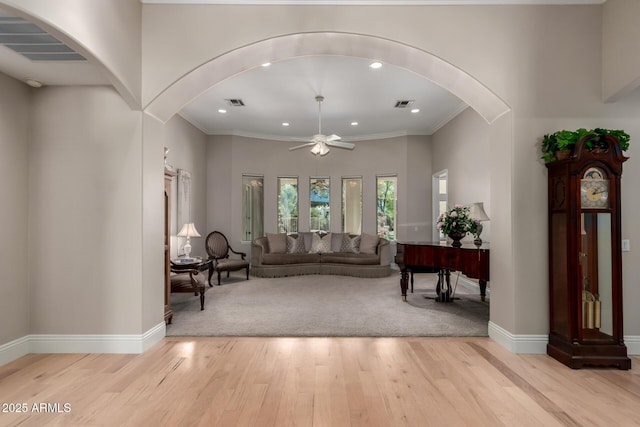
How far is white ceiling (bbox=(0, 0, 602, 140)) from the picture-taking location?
130 inches

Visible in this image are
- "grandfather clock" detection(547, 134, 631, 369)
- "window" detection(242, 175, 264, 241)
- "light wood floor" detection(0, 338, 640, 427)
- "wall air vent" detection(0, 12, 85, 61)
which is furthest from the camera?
"window" detection(242, 175, 264, 241)

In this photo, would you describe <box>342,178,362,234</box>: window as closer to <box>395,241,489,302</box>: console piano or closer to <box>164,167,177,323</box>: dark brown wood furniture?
<box>395,241,489,302</box>: console piano

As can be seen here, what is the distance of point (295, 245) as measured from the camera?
28.2 feet

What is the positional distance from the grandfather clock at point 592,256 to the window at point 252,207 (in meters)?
7.21

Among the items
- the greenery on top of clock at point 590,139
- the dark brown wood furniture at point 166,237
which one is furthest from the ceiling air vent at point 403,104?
the dark brown wood furniture at point 166,237

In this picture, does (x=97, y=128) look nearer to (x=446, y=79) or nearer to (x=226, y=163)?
(x=446, y=79)

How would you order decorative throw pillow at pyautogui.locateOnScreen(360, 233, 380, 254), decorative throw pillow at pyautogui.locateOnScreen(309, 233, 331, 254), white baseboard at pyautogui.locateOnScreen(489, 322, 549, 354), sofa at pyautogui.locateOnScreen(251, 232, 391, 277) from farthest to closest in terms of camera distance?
1. decorative throw pillow at pyautogui.locateOnScreen(309, 233, 331, 254)
2. decorative throw pillow at pyautogui.locateOnScreen(360, 233, 380, 254)
3. sofa at pyautogui.locateOnScreen(251, 232, 391, 277)
4. white baseboard at pyautogui.locateOnScreen(489, 322, 549, 354)

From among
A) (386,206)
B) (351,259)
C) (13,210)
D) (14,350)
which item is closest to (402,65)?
(13,210)

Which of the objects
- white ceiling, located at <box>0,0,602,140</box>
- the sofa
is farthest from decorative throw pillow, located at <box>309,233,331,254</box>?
white ceiling, located at <box>0,0,602,140</box>

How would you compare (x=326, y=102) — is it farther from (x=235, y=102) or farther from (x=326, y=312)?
(x=326, y=312)

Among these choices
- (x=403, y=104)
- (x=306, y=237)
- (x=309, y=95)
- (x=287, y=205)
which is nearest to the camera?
(x=309, y=95)

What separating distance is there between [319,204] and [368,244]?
197cm

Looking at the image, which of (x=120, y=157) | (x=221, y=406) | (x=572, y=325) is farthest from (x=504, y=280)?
(x=120, y=157)

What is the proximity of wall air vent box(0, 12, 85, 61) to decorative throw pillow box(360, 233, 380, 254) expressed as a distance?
6532mm
